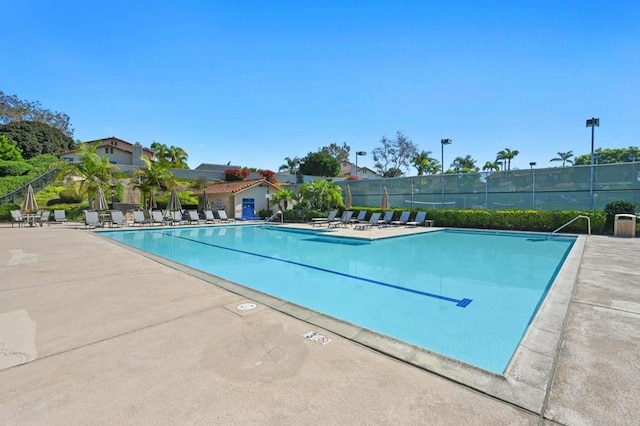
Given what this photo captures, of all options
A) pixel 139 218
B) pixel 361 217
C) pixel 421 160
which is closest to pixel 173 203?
pixel 139 218

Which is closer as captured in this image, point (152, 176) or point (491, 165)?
point (152, 176)

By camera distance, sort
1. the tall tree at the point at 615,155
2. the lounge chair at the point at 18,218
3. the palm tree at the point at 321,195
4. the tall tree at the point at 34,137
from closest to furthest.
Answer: the lounge chair at the point at 18,218 → the palm tree at the point at 321,195 → the tall tree at the point at 34,137 → the tall tree at the point at 615,155

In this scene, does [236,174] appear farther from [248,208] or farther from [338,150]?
[338,150]

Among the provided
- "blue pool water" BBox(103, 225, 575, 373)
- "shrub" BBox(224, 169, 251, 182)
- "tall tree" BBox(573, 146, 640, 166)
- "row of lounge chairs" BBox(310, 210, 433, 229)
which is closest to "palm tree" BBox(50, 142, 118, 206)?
"blue pool water" BBox(103, 225, 575, 373)

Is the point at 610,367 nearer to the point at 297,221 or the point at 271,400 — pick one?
the point at 271,400

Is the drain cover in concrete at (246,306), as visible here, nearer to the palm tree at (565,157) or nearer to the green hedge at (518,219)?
the green hedge at (518,219)

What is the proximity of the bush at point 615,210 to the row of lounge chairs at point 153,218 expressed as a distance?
2036 centimetres

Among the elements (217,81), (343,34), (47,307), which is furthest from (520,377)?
(217,81)

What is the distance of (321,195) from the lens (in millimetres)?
21594

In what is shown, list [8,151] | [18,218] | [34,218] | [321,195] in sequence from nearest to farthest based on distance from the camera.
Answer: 1. [18,218]
2. [34,218]
3. [321,195]
4. [8,151]

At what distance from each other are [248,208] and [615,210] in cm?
2204

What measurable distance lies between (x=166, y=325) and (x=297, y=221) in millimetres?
18298

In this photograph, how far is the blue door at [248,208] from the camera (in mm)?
25703

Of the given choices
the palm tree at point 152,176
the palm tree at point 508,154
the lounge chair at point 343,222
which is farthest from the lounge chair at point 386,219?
the palm tree at point 508,154
